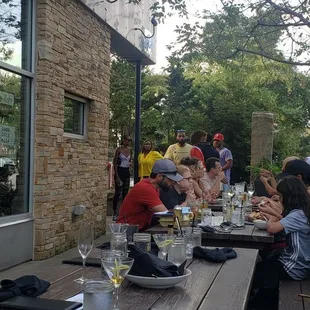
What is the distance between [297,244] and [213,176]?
3672 mm

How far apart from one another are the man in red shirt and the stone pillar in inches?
303

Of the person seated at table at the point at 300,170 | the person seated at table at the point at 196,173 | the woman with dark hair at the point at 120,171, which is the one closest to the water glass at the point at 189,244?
the person seated at table at the point at 300,170

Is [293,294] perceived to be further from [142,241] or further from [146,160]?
[146,160]

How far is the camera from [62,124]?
6.71 m

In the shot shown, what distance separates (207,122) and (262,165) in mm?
5841

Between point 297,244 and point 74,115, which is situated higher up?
point 74,115

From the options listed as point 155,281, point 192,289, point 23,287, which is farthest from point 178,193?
point 23,287

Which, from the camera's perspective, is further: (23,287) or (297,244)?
(297,244)

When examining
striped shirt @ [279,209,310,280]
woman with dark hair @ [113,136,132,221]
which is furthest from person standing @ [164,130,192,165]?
striped shirt @ [279,209,310,280]

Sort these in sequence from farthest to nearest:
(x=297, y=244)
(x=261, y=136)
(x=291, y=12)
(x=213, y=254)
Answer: (x=261, y=136), (x=291, y=12), (x=297, y=244), (x=213, y=254)

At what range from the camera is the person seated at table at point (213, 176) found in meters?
7.60

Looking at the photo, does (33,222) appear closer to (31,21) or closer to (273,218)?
(31,21)

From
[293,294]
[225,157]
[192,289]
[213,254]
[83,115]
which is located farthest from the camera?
[225,157]

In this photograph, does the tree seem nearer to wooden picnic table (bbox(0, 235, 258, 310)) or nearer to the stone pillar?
the stone pillar
